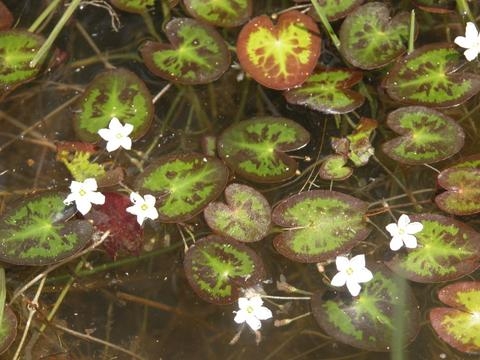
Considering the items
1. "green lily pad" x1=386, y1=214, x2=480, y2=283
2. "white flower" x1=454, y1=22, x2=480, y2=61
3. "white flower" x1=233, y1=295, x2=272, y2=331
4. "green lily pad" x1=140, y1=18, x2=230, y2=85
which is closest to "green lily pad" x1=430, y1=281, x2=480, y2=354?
"green lily pad" x1=386, y1=214, x2=480, y2=283

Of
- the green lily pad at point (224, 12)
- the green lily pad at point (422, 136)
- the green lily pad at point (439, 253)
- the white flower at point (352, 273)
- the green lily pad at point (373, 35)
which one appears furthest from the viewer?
the green lily pad at point (224, 12)

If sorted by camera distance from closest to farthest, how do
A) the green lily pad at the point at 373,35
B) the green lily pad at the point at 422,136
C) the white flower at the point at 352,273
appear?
the white flower at the point at 352,273 < the green lily pad at the point at 422,136 < the green lily pad at the point at 373,35

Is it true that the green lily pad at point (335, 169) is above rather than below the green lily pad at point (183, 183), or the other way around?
below

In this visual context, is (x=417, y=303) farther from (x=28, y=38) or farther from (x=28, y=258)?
(x=28, y=38)

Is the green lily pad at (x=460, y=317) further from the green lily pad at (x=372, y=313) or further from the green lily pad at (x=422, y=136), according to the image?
the green lily pad at (x=422, y=136)

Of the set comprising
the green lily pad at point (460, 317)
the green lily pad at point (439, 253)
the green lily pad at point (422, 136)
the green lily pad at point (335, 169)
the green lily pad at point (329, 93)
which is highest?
the green lily pad at point (329, 93)

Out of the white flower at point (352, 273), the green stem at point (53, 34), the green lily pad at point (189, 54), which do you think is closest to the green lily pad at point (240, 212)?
the white flower at point (352, 273)
